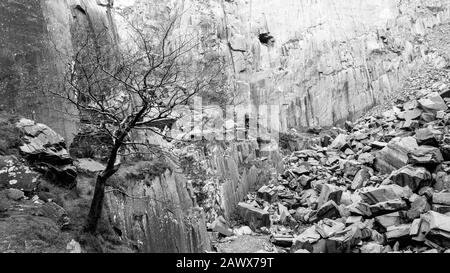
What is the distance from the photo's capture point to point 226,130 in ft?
99.3

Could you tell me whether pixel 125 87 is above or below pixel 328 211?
above

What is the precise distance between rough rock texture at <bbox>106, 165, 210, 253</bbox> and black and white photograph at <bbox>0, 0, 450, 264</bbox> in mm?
66

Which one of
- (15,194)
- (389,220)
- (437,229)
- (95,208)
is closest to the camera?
(15,194)

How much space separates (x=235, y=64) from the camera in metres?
39.7

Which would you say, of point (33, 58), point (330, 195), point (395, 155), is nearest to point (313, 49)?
point (395, 155)

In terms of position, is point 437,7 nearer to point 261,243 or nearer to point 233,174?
point 233,174

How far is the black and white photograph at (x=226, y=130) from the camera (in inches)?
370

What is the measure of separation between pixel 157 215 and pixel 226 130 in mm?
18474

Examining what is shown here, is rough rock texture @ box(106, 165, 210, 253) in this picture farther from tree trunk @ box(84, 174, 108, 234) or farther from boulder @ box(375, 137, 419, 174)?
boulder @ box(375, 137, 419, 174)

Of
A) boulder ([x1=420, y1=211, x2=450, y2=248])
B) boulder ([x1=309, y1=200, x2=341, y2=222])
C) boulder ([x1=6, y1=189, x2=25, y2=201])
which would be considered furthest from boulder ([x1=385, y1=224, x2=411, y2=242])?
boulder ([x1=6, y1=189, x2=25, y2=201])

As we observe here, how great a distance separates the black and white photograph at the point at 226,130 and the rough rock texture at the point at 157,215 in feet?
0.22

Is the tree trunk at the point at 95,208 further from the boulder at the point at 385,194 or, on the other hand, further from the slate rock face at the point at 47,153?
the boulder at the point at 385,194

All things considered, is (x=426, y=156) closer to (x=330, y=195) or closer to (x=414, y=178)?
(x=414, y=178)

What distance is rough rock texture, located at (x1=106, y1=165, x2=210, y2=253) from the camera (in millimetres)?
10930
